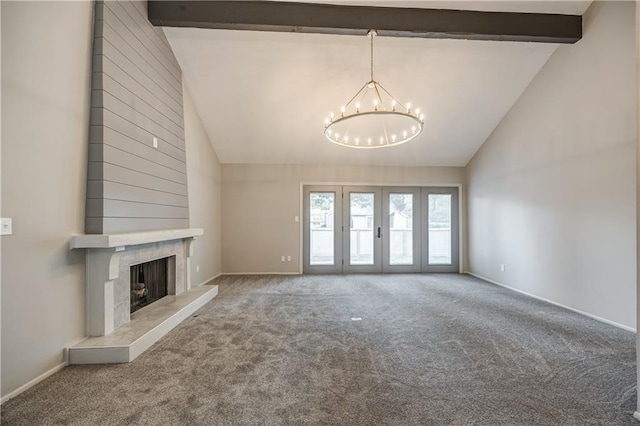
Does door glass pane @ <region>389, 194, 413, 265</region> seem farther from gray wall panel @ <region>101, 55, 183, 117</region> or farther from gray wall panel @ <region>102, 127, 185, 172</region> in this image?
gray wall panel @ <region>101, 55, 183, 117</region>

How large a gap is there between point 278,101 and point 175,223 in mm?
2732

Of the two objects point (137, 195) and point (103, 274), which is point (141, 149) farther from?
point (103, 274)

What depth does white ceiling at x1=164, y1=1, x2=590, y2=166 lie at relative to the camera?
4.68 metres

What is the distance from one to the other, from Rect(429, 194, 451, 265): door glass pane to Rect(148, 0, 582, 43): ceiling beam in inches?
157

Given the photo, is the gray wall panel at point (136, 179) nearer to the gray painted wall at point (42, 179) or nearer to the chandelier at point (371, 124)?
the gray painted wall at point (42, 179)

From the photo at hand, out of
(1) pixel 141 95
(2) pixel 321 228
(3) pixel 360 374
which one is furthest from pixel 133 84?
(2) pixel 321 228

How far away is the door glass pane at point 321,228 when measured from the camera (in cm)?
759

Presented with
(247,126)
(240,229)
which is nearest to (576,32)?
(247,126)

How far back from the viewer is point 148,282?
4406mm

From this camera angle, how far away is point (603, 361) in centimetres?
286

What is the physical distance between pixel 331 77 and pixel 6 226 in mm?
4459

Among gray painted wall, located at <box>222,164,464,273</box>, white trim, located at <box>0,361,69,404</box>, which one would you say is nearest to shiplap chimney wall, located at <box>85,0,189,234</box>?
white trim, located at <box>0,361,69,404</box>

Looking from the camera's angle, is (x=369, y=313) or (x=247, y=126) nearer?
(x=369, y=313)

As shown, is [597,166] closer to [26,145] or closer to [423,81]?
[423,81]
